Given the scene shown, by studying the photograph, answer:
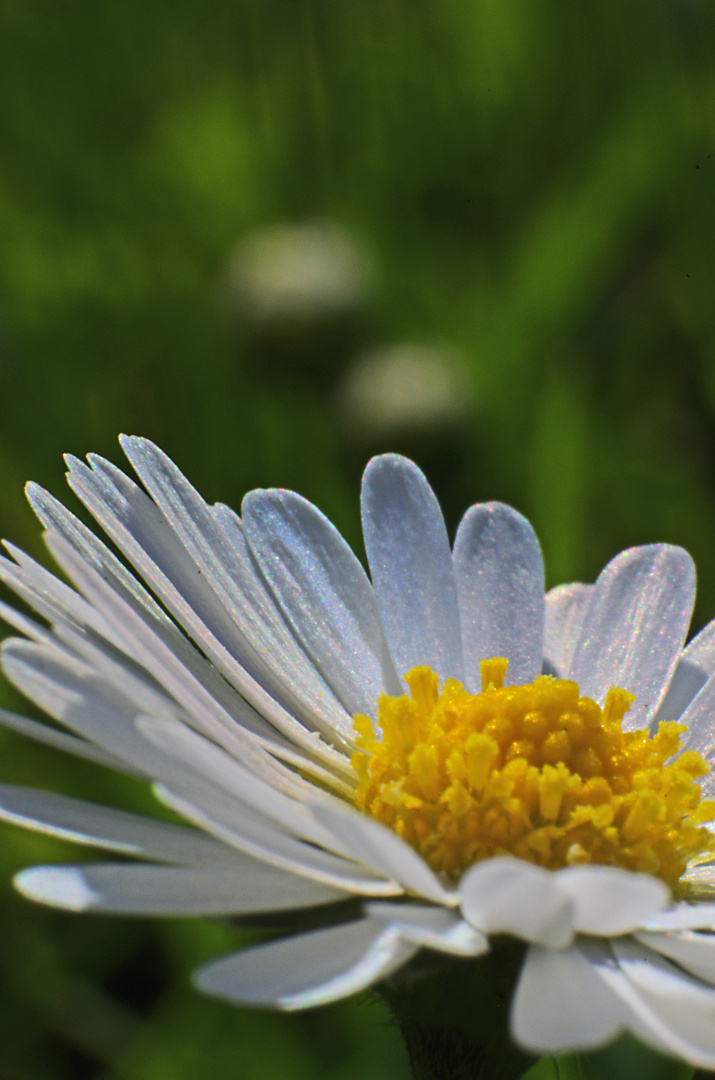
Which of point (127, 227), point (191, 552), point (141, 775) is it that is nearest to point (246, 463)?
point (127, 227)

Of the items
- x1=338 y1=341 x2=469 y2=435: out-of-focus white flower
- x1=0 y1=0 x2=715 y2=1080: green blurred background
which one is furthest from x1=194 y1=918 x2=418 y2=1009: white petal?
x1=338 y1=341 x2=469 y2=435: out-of-focus white flower

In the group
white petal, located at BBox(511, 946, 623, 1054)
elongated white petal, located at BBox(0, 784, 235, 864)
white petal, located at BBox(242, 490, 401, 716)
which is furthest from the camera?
white petal, located at BBox(242, 490, 401, 716)

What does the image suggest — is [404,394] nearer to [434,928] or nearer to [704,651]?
[704,651]

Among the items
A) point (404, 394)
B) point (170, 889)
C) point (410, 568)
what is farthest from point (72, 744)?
point (404, 394)

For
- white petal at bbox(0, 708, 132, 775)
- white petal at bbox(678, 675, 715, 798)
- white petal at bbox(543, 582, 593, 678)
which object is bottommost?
white petal at bbox(0, 708, 132, 775)

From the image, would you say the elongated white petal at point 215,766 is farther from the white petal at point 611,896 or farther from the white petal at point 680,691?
the white petal at point 680,691

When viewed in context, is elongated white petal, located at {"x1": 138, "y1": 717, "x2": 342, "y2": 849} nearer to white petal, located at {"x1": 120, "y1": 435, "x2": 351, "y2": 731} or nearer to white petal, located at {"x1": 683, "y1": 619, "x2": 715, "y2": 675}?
white petal, located at {"x1": 120, "y1": 435, "x2": 351, "y2": 731}

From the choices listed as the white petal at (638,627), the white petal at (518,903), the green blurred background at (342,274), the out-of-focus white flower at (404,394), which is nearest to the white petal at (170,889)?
the white petal at (518,903)
